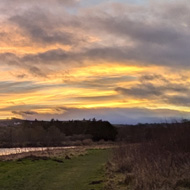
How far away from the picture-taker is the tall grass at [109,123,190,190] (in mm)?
12602

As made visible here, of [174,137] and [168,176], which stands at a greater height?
[174,137]

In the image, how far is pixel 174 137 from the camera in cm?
1798

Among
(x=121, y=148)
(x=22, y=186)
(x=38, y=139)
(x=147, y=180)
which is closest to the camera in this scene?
(x=147, y=180)

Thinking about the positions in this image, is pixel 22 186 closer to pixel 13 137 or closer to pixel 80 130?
pixel 13 137

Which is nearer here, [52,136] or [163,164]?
[163,164]

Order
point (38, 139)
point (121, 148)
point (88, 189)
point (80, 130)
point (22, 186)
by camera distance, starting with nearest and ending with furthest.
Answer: point (88, 189) < point (22, 186) < point (121, 148) < point (38, 139) < point (80, 130)

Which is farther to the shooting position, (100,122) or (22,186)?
(100,122)

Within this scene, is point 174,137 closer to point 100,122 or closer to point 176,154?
point 176,154

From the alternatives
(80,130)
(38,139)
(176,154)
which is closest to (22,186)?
(176,154)

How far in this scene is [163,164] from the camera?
1491 cm

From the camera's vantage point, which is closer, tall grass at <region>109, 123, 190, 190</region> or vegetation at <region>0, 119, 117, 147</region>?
tall grass at <region>109, 123, 190, 190</region>

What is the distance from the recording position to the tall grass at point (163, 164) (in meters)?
12.6

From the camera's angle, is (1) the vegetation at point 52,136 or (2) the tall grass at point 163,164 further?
(1) the vegetation at point 52,136

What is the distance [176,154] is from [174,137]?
2092 millimetres
